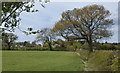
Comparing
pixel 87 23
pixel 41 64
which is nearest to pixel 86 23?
pixel 87 23

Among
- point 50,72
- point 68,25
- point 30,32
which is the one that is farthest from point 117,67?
point 68,25

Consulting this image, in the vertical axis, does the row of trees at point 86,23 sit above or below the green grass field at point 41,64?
above

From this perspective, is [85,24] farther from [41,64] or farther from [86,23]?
[41,64]

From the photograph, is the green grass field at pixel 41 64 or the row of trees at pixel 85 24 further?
the row of trees at pixel 85 24

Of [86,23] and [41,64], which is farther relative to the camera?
[86,23]

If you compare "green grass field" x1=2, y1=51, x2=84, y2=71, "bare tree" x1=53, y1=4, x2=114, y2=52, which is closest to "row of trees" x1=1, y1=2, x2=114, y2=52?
"bare tree" x1=53, y1=4, x2=114, y2=52

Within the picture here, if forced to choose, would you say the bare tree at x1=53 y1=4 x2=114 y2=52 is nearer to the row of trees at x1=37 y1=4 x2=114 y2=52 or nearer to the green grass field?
the row of trees at x1=37 y1=4 x2=114 y2=52

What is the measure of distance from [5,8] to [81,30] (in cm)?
2013

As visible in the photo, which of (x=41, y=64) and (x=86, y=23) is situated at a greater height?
(x=86, y=23)

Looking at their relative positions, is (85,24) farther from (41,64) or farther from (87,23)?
(41,64)

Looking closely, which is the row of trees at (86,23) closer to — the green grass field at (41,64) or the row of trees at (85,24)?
the row of trees at (85,24)

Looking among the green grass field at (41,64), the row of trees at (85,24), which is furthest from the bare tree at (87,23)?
the green grass field at (41,64)

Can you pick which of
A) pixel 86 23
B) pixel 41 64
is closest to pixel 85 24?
pixel 86 23

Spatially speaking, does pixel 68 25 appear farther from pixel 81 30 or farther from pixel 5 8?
pixel 5 8
